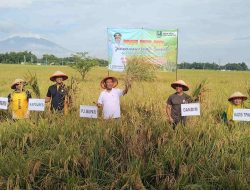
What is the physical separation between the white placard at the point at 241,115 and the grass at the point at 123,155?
178 millimetres

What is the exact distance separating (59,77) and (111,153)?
296 centimetres

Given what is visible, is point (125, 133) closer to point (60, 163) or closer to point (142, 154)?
point (142, 154)

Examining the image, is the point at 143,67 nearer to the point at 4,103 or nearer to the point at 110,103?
the point at 110,103

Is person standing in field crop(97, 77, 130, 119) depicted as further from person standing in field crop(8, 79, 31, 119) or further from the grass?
person standing in field crop(8, 79, 31, 119)

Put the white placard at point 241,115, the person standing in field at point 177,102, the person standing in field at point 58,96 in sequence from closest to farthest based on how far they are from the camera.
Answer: the white placard at point 241,115 → the person standing in field at point 177,102 → the person standing in field at point 58,96

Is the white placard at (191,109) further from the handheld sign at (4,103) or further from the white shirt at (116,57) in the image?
the white shirt at (116,57)

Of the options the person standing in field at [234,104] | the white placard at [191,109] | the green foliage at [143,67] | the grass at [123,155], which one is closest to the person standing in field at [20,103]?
the grass at [123,155]

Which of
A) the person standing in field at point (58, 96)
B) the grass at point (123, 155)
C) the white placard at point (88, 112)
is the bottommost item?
the grass at point (123, 155)

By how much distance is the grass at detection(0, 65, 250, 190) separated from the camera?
189 inches

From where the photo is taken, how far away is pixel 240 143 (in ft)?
19.0

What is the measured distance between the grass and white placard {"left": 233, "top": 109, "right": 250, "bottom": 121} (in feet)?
0.58

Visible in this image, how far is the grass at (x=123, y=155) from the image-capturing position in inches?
189

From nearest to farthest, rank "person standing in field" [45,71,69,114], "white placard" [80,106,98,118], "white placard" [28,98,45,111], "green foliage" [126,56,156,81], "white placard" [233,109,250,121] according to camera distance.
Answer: "white placard" [233,109,250,121] < "white placard" [80,106,98,118] < "white placard" [28,98,45,111] < "person standing in field" [45,71,69,114] < "green foliage" [126,56,156,81]

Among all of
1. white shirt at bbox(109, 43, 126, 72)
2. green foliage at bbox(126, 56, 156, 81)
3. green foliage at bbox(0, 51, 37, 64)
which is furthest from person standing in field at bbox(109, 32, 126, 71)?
green foliage at bbox(0, 51, 37, 64)
